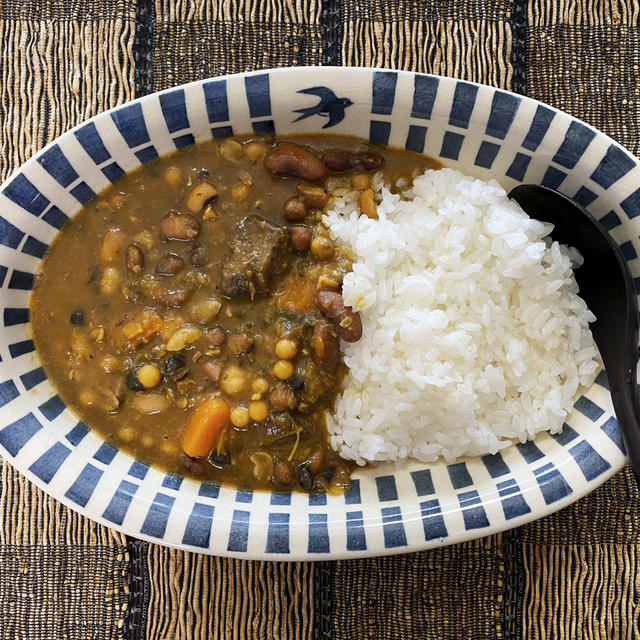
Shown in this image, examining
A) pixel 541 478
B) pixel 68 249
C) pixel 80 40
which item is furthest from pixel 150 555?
pixel 80 40

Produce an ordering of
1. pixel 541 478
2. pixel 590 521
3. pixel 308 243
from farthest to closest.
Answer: pixel 590 521 → pixel 308 243 → pixel 541 478

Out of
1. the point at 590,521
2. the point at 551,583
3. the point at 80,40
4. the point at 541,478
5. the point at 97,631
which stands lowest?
the point at 97,631

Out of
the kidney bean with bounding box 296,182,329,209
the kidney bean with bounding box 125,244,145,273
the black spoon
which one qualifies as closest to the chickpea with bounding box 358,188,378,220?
the kidney bean with bounding box 296,182,329,209

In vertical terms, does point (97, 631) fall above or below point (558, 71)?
below

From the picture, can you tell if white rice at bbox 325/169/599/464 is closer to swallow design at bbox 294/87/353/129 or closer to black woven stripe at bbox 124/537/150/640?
swallow design at bbox 294/87/353/129

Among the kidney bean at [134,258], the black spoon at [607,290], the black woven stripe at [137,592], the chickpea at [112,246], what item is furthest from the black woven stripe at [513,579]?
the chickpea at [112,246]

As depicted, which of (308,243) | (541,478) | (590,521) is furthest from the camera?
(590,521)

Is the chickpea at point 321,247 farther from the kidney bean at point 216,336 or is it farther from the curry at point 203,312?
the kidney bean at point 216,336

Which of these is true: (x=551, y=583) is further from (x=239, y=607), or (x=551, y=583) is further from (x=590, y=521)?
(x=239, y=607)
